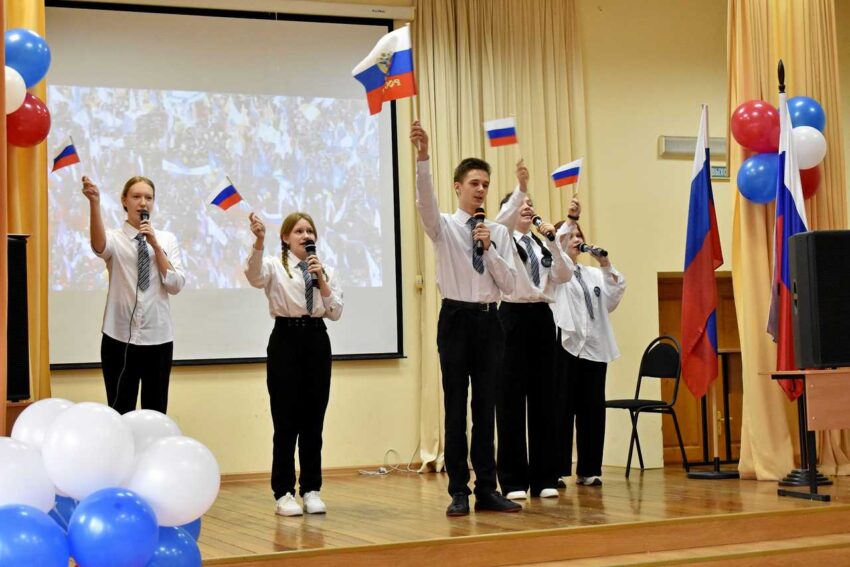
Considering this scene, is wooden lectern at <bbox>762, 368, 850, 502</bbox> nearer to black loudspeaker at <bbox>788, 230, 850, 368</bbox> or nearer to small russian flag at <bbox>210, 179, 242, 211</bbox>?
black loudspeaker at <bbox>788, 230, 850, 368</bbox>

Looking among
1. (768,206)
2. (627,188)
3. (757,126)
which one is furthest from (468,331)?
(627,188)

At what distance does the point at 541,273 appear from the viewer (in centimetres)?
528

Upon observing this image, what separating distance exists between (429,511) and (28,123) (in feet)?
8.27

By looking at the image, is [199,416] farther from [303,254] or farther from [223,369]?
[303,254]

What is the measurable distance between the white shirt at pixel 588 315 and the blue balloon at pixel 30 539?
12.4 ft

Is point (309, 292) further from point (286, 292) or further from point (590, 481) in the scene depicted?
point (590, 481)

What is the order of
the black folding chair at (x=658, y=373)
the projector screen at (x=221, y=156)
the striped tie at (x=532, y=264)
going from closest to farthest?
the striped tie at (x=532, y=264) < the black folding chair at (x=658, y=373) < the projector screen at (x=221, y=156)

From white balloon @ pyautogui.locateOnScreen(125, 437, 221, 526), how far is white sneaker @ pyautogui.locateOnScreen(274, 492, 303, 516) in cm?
218

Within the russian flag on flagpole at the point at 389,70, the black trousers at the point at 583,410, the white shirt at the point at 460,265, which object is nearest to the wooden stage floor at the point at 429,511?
the black trousers at the point at 583,410

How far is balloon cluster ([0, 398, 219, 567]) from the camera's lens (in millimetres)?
2287

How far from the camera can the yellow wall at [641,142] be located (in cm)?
757

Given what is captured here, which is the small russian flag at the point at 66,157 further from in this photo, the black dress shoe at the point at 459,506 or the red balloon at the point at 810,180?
the red balloon at the point at 810,180

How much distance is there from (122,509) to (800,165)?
4756mm

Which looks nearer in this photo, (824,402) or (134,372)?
(134,372)
